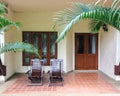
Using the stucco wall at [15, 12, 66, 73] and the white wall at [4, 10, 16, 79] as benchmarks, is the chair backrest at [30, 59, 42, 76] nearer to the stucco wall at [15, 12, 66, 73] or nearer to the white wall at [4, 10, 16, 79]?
the white wall at [4, 10, 16, 79]

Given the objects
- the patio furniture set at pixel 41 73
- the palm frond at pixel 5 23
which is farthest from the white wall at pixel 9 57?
the palm frond at pixel 5 23

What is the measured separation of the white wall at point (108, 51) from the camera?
9.60 m

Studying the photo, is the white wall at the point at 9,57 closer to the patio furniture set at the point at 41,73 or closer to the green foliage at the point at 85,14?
the patio furniture set at the point at 41,73

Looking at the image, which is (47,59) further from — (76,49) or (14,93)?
(14,93)

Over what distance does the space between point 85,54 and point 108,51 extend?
211 cm

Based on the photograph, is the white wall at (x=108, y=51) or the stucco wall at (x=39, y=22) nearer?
the white wall at (x=108, y=51)

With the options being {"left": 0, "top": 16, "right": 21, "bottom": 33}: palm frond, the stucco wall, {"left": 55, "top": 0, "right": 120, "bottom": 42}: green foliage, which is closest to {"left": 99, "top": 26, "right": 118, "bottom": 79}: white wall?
the stucco wall

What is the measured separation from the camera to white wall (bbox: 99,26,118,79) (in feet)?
31.5

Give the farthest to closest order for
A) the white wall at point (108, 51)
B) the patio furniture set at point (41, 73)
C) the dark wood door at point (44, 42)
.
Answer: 1. the dark wood door at point (44, 42)
2. the white wall at point (108, 51)
3. the patio furniture set at point (41, 73)

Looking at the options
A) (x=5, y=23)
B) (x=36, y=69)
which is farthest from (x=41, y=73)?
(x=5, y=23)

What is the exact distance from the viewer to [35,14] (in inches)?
448

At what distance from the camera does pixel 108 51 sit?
10633 mm

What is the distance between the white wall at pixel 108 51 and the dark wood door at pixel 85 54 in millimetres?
449

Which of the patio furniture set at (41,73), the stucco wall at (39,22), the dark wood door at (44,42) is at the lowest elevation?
the patio furniture set at (41,73)
